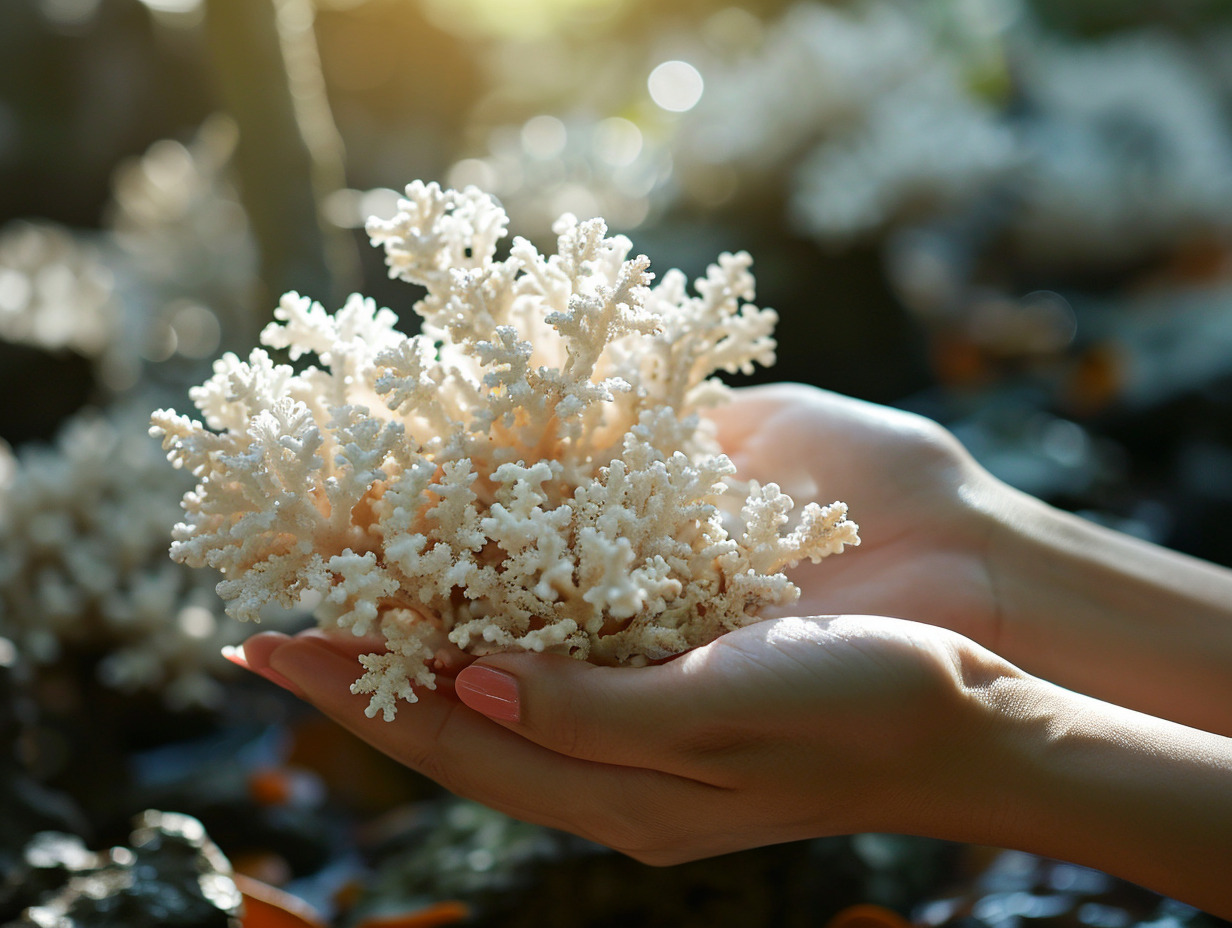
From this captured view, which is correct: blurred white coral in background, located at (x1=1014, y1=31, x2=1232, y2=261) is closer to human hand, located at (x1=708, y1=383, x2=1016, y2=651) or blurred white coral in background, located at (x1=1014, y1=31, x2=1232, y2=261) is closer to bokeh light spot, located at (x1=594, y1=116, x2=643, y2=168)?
bokeh light spot, located at (x1=594, y1=116, x2=643, y2=168)

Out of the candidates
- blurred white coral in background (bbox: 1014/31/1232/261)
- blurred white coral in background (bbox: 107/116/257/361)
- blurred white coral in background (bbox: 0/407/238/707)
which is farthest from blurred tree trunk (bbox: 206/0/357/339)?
blurred white coral in background (bbox: 1014/31/1232/261)

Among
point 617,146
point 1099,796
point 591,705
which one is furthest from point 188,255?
point 1099,796

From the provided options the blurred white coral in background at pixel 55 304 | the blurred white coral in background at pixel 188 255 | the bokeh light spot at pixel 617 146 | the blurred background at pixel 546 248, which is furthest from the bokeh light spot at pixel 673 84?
the blurred white coral in background at pixel 55 304

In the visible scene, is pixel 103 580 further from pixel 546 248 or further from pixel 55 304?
pixel 546 248

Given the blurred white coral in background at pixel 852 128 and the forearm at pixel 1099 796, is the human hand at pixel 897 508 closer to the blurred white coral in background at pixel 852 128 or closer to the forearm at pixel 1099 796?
the forearm at pixel 1099 796

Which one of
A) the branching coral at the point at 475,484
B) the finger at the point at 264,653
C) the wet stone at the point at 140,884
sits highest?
the branching coral at the point at 475,484

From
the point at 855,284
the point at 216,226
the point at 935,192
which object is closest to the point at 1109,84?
the point at 935,192

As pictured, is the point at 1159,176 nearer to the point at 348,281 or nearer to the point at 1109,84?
the point at 1109,84
